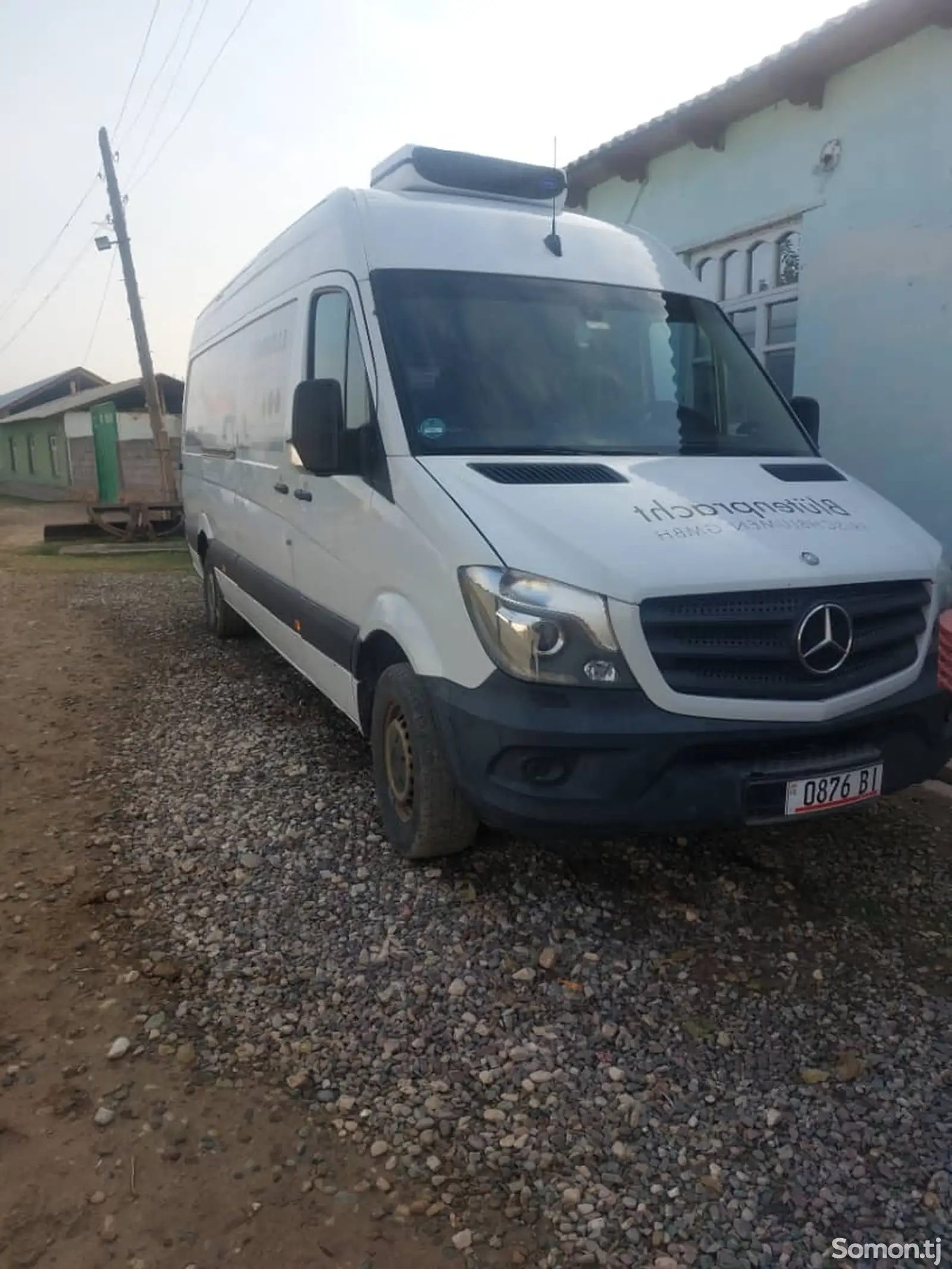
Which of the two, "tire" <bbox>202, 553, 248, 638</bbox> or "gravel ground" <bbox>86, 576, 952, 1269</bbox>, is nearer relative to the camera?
"gravel ground" <bbox>86, 576, 952, 1269</bbox>

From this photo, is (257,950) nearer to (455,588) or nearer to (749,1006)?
(455,588)

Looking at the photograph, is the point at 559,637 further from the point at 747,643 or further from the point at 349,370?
the point at 349,370

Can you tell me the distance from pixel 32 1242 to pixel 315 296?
3965 mm

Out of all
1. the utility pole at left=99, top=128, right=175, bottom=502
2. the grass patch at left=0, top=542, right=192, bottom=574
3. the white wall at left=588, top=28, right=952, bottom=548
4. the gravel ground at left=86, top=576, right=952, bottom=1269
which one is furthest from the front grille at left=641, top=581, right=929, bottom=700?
the utility pole at left=99, top=128, right=175, bottom=502

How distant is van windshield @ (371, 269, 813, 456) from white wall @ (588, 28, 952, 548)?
263 cm

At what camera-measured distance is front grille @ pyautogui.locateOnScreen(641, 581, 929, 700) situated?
316cm

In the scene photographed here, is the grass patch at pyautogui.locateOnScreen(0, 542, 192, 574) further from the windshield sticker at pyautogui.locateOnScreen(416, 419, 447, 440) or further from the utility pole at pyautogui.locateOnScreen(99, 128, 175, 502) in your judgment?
the windshield sticker at pyautogui.locateOnScreen(416, 419, 447, 440)

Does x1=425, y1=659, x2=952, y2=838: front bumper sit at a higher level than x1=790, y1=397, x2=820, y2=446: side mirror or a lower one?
lower

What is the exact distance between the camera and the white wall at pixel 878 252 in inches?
258

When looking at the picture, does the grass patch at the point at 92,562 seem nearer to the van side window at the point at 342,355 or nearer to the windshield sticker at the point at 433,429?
the van side window at the point at 342,355

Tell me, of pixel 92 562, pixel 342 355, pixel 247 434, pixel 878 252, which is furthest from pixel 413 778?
pixel 92 562

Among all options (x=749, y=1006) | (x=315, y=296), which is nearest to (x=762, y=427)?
(x=315, y=296)

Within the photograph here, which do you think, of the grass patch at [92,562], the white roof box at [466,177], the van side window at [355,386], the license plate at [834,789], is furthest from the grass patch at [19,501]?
the license plate at [834,789]

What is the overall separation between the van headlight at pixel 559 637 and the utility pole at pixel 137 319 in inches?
779
